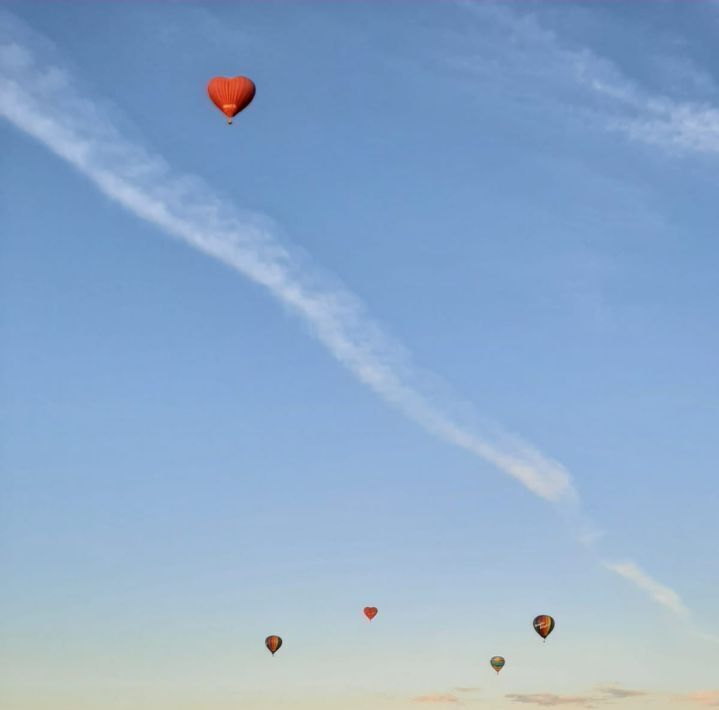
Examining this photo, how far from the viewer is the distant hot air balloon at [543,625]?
16562 centimetres

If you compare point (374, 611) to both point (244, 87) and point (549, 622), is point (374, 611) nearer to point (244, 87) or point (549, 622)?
point (549, 622)

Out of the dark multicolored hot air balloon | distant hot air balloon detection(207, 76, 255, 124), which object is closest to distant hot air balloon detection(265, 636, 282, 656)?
the dark multicolored hot air balloon

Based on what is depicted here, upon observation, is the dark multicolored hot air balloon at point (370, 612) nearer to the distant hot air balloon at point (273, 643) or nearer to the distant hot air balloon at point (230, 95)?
the distant hot air balloon at point (273, 643)

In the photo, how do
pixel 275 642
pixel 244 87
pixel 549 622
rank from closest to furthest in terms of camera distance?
1. pixel 244 87
2. pixel 549 622
3. pixel 275 642

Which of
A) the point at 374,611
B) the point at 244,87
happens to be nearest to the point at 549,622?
the point at 374,611

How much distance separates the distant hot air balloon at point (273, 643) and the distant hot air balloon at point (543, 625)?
127 feet

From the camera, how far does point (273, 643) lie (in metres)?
180

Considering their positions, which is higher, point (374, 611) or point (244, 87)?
point (244, 87)

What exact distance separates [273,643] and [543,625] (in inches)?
1614

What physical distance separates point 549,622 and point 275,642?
136 feet

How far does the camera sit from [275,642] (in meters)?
180

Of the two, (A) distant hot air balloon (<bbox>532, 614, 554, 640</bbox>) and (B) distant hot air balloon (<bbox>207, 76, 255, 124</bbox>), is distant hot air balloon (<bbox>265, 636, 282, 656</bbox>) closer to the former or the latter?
(A) distant hot air balloon (<bbox>532, 614, 554, 640</bbox>)

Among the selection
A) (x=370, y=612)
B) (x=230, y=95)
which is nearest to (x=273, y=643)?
(x=370, y=612)

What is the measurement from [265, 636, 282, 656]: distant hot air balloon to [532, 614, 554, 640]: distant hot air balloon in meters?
38.9
